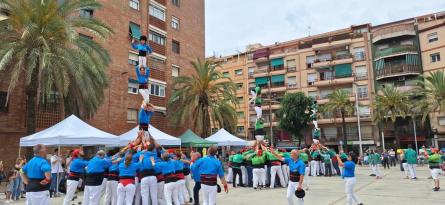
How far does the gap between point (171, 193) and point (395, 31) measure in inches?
1788

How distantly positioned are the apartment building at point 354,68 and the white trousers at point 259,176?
1038 inches

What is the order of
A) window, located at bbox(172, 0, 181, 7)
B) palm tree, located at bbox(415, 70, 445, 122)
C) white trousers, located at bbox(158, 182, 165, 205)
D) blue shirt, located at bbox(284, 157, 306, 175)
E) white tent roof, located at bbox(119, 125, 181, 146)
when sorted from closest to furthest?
blue shirt, located at bbox(284, 157, 306, 175), white trousers, located at bbox(158, 182, 165, 205), white tent roof, located at bbox(119, 125, 181, 146), window, located at bbox(172, 0, 181, 7), palm tree, located at bbox(415, 70, 445, 122)

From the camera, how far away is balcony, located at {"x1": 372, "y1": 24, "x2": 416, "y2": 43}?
151 feet

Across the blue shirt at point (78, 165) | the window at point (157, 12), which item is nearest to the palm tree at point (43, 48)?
the blue shirt at point (78, 165)

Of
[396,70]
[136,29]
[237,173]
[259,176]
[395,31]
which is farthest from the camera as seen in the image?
[395,31]

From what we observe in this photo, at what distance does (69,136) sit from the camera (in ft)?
46.9

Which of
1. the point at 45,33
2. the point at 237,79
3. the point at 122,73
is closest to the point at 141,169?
the point at 45,33

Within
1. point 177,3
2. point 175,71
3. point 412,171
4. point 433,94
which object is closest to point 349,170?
point 412,171

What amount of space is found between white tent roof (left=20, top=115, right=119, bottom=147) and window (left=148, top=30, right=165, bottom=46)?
1805cm

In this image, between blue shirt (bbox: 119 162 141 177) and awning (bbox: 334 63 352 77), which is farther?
awning (bbox: 334 63 352 77)

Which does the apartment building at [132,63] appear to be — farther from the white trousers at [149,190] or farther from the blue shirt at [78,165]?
the white trousers at [149,190]

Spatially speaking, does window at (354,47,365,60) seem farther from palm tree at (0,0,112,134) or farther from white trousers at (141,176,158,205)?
white trousers at (141,176,158,205)

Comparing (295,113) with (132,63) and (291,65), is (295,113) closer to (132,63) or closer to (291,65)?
(291,65)

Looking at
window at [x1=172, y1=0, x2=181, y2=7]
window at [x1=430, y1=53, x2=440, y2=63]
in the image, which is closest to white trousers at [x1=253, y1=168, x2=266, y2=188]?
window at [x1=172, y1=0, x2=181, y2=7]
